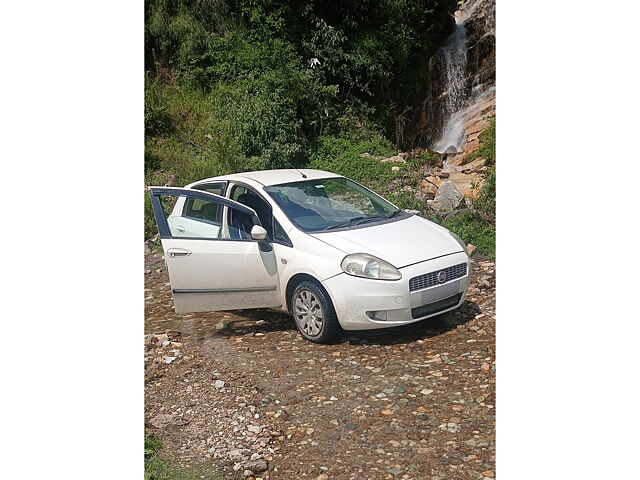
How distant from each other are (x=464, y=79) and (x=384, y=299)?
6.17 feet

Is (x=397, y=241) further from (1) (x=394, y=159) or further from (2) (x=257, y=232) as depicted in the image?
(1) (x=394, y=159)

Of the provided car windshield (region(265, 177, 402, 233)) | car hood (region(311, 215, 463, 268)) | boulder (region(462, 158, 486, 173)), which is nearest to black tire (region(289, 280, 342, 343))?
car hood (region(311, 215, 463, 268))

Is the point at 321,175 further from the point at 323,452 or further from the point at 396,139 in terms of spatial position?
the point at 323,452

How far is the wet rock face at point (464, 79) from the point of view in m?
4.46

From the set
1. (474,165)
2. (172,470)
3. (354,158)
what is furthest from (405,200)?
(172,470)

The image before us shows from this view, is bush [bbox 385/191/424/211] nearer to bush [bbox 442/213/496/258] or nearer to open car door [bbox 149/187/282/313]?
bush [bbox 442/213/496/258]

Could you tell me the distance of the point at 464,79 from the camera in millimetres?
4891

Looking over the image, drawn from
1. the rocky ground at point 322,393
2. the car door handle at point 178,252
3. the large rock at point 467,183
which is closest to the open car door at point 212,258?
the car door handle at point 178,252

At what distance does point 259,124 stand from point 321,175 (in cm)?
57

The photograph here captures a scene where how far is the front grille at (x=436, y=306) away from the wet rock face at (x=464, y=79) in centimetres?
112

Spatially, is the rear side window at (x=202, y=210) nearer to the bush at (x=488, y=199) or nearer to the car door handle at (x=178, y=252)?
the car door handle at (x=178, y=252)
